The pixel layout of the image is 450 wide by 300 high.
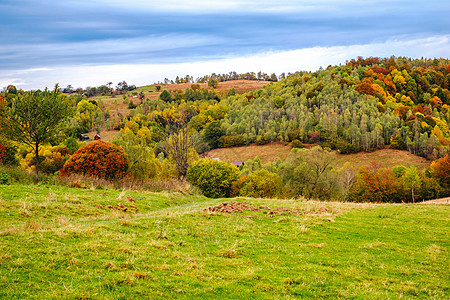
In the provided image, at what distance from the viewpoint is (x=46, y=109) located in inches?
1148

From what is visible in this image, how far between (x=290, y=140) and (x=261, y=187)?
302 ft

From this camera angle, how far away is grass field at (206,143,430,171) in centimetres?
11406

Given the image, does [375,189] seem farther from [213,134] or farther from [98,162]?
[213,134]

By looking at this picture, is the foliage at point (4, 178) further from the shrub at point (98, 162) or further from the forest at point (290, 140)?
the shrub at point (98, 162)

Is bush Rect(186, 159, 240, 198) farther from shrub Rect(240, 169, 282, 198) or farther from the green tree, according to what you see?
the green tree

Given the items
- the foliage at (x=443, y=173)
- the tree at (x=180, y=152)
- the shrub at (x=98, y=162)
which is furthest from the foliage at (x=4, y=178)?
the foliage at (x=443, y=173)

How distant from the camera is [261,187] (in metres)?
57.7

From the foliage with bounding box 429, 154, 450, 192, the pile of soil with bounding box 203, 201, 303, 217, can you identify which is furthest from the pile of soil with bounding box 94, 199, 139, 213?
the foliage with bounding box 429, 154, 450, 192

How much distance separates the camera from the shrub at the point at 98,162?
134 feet

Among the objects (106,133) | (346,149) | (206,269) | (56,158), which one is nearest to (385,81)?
(346,149)

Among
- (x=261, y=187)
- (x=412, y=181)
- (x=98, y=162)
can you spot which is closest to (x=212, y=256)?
(x=98, y=162)

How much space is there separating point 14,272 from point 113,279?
212cm

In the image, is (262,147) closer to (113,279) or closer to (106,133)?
(106,133)

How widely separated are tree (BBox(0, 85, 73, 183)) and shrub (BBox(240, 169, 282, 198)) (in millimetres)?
32628
